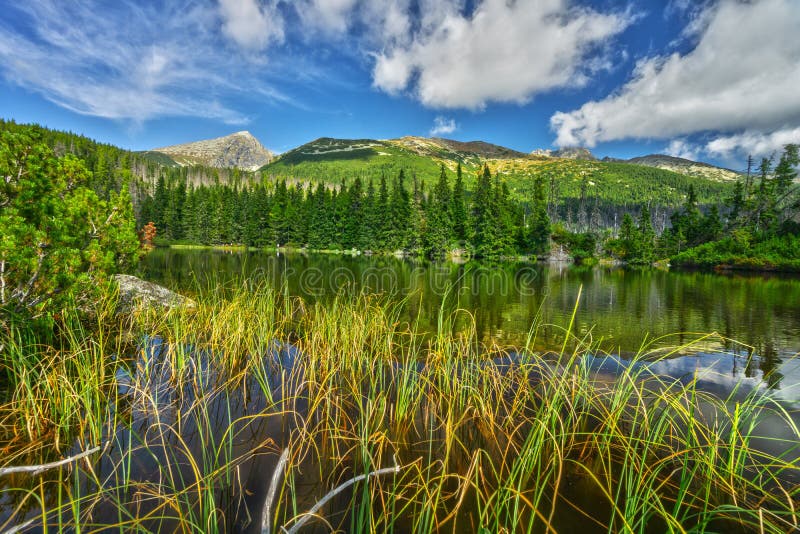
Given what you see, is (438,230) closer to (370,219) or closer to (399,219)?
(399,219)

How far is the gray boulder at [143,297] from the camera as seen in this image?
25.2 ft

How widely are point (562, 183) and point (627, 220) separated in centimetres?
11186

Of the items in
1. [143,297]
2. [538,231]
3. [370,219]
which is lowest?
[143,297]

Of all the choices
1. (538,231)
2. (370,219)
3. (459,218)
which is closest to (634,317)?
(459,218)

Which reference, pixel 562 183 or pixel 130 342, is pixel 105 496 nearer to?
pixel 130 342

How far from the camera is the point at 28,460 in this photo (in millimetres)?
3092

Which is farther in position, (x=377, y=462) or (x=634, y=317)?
(x=634, y=317)

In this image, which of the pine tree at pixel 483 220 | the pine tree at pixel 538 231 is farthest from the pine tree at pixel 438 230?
the pine tree at pixel 538 231

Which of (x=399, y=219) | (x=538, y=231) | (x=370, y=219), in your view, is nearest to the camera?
(x=538, y=231)

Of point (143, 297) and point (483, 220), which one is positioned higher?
point (483, 220)

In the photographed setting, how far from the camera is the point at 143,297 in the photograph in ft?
26.6

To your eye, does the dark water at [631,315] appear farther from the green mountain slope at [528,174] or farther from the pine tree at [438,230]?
the green mountain slope at [528,174]

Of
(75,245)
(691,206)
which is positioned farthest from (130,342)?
(691,206)

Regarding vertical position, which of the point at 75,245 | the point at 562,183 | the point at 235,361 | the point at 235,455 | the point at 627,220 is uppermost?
the point at 562,183
